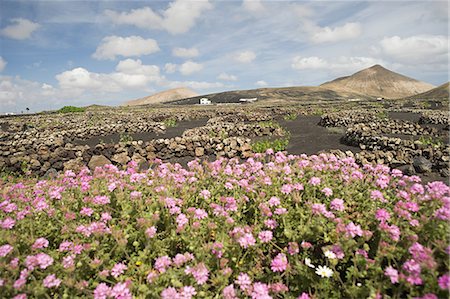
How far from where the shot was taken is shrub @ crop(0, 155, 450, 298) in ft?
8.98

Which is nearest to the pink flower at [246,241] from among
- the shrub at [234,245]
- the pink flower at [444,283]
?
the shrub at [234,245]

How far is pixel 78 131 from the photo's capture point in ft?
52.4

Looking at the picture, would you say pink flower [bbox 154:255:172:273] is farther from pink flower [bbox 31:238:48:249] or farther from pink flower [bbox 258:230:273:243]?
pink flower [bbox 31:238:48:249]

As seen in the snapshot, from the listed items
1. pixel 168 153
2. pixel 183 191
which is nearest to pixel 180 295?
pixel 183 191

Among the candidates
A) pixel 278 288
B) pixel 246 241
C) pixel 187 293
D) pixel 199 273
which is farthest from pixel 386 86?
pixel 187 293

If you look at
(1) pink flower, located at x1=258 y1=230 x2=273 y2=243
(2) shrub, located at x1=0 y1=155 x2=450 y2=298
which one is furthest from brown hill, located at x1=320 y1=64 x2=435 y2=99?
(1) pink flower, located at x1=258 y1=230 x2=273 y2=243

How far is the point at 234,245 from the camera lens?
3393 millimetres

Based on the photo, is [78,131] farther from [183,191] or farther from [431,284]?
[431,284]

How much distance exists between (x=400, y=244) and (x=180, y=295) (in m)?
2.46

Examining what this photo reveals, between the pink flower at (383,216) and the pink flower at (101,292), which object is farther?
the pink flower at (383,216)

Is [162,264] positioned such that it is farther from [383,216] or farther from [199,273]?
[383,216]

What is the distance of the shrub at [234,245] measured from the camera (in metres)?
2.74

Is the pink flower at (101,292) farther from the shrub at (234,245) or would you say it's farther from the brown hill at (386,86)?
the brown hill at (386,86)

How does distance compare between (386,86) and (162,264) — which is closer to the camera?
(162,264)
